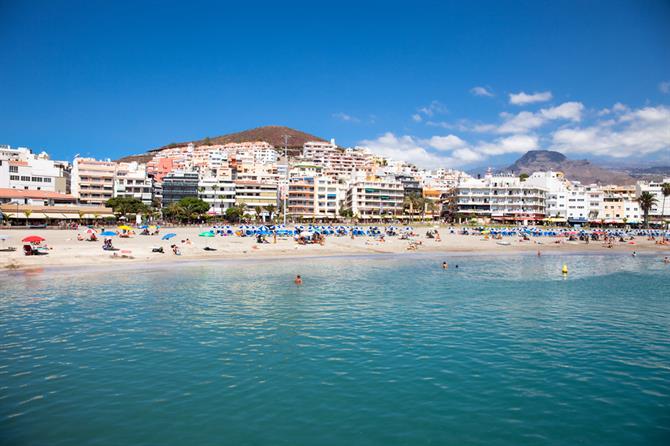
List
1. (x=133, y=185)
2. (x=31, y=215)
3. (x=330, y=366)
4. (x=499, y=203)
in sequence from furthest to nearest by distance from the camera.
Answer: (x=499, y=203), (x=133, y=185), (x=31, y=215), (x=330, y=366)

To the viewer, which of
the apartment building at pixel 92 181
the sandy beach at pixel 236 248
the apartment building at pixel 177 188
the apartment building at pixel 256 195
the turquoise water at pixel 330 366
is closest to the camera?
the turquoise water at pixel 330 366

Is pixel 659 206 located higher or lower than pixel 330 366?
higher

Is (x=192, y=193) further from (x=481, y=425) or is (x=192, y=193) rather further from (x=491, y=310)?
(x=481, y=425)

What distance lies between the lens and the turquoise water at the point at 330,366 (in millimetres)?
10680

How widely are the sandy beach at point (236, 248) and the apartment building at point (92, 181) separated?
180ft

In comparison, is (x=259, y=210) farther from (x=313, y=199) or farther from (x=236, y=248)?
(x=236, y=248)

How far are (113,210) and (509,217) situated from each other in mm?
93371

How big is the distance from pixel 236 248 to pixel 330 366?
37.5 m

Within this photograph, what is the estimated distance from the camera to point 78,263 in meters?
38.5

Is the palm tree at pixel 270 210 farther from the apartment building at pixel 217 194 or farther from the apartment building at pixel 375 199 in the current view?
the apartment building at pixel 375 199

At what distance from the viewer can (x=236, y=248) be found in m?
50.7

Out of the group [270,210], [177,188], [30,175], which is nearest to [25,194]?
[30,175]

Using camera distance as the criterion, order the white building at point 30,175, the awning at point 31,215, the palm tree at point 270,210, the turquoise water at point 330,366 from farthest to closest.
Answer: the palm tree at point 270,210 < the white building at point 30,175 < the awning at point 31,215 < the turquoise water at point 330,366

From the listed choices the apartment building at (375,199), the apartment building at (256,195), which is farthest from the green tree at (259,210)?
the apartment building at (375,199)
